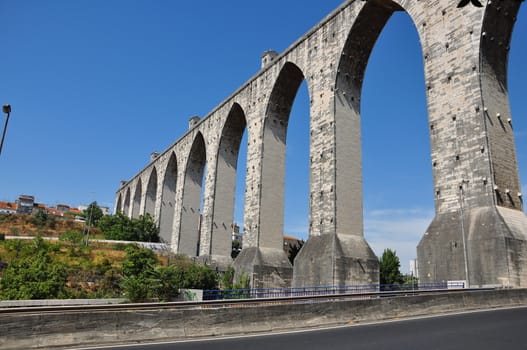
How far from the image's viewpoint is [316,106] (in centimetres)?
2620

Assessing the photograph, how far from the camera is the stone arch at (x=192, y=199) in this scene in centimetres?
4444

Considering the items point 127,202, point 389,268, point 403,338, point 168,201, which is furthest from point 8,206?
point 403,338

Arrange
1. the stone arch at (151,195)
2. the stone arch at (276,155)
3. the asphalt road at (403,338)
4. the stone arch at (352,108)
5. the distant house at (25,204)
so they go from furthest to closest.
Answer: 1. the distant house at (25,204)
2. the stone arch at (151,195)
3. the stone arch at (276,155)
4. the stone arch at (352,108)
5. the asphalt road at (403,338)

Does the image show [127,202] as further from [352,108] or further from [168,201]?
[352,108]

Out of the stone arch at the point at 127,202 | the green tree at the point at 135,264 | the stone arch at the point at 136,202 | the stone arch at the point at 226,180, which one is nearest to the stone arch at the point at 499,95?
the green tree at the point at 135,264

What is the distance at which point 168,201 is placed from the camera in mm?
53594

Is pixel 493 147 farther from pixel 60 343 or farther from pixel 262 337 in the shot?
pixel 60 343

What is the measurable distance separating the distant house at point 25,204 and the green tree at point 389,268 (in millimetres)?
114069

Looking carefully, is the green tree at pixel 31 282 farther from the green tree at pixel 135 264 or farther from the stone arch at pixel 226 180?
the stone arch at pixel 226 180

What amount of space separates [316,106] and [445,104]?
357 inches

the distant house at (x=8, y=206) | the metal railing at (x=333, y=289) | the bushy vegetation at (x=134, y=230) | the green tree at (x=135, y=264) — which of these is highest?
the distant house at (x=8, y=206)

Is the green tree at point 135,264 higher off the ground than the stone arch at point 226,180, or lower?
lower

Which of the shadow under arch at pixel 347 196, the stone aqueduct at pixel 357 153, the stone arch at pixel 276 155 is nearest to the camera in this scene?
the stone aqueduct at pixel 357 153

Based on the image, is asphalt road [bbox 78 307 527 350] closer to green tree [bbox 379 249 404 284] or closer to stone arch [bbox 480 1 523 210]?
stone arch [bbox 480 1 523 210]
